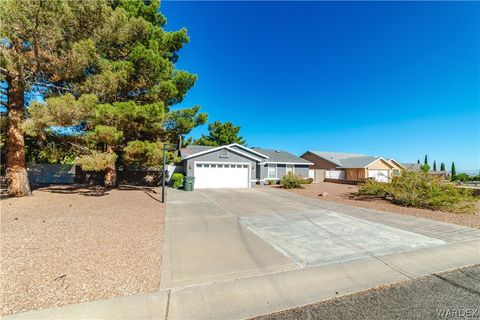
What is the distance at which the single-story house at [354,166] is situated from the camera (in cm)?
2830

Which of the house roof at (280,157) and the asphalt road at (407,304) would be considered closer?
the asphalt road at (407,304)

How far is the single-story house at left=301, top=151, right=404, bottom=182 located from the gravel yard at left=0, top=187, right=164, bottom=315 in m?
25.7

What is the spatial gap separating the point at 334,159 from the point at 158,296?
33.2 metres

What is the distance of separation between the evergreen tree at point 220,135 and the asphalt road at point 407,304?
35.5 metres

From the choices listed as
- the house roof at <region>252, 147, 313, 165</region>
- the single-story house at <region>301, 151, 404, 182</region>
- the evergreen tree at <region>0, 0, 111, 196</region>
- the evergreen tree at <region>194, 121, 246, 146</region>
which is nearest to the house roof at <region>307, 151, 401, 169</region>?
the single-story house at <region>301, 151, 404, 182</region>

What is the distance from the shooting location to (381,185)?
12.4 meters

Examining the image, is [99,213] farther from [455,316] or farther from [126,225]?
[455,316]

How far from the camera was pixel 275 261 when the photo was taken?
4316 mm

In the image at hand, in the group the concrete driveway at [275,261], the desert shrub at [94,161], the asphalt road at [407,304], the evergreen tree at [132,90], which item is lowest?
the asphalt road at [407,304]

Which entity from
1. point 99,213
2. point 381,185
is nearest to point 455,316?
point 99,213

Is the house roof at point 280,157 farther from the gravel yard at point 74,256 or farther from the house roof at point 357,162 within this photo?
the gravel yard at point 74,256

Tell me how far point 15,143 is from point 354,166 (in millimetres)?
31288

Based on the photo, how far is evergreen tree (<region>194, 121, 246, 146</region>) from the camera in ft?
126

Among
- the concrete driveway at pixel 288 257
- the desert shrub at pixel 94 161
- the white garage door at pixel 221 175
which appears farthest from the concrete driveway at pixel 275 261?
the white garage door at pixel 221 175
